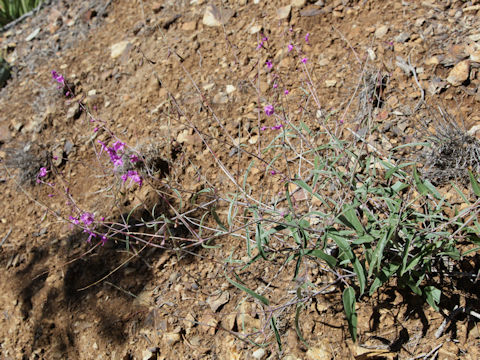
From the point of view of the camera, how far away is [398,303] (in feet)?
6.21

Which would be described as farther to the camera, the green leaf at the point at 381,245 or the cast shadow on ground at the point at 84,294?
the cast shadow on ground at the point at 84,294

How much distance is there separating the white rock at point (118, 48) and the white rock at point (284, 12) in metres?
1.39

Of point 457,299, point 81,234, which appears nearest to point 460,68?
point 457,299

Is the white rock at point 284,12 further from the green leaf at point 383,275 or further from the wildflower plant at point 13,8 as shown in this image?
the wildflower plant at point 13,8

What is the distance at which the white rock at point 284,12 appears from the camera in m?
3.26

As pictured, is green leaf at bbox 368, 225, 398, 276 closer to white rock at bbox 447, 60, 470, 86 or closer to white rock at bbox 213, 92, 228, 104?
white rock at bbox 447, 60, 470, 86

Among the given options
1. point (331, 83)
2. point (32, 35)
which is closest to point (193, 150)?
point (331, 83)

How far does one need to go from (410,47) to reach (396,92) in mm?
360

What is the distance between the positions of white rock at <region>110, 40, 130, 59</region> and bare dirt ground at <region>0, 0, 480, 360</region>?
25 millimetres

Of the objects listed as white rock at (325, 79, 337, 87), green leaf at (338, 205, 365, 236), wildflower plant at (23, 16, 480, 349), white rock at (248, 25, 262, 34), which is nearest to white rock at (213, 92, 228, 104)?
wildflower plant at (23, 16, 480, 349)

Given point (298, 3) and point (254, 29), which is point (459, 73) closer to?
point (298, 3)

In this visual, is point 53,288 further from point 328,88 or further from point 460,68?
point 460,68

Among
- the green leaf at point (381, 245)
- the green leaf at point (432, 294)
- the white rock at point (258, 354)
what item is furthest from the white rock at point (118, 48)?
the green leaf at point (432, 294)

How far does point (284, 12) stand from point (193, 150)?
1320mm
